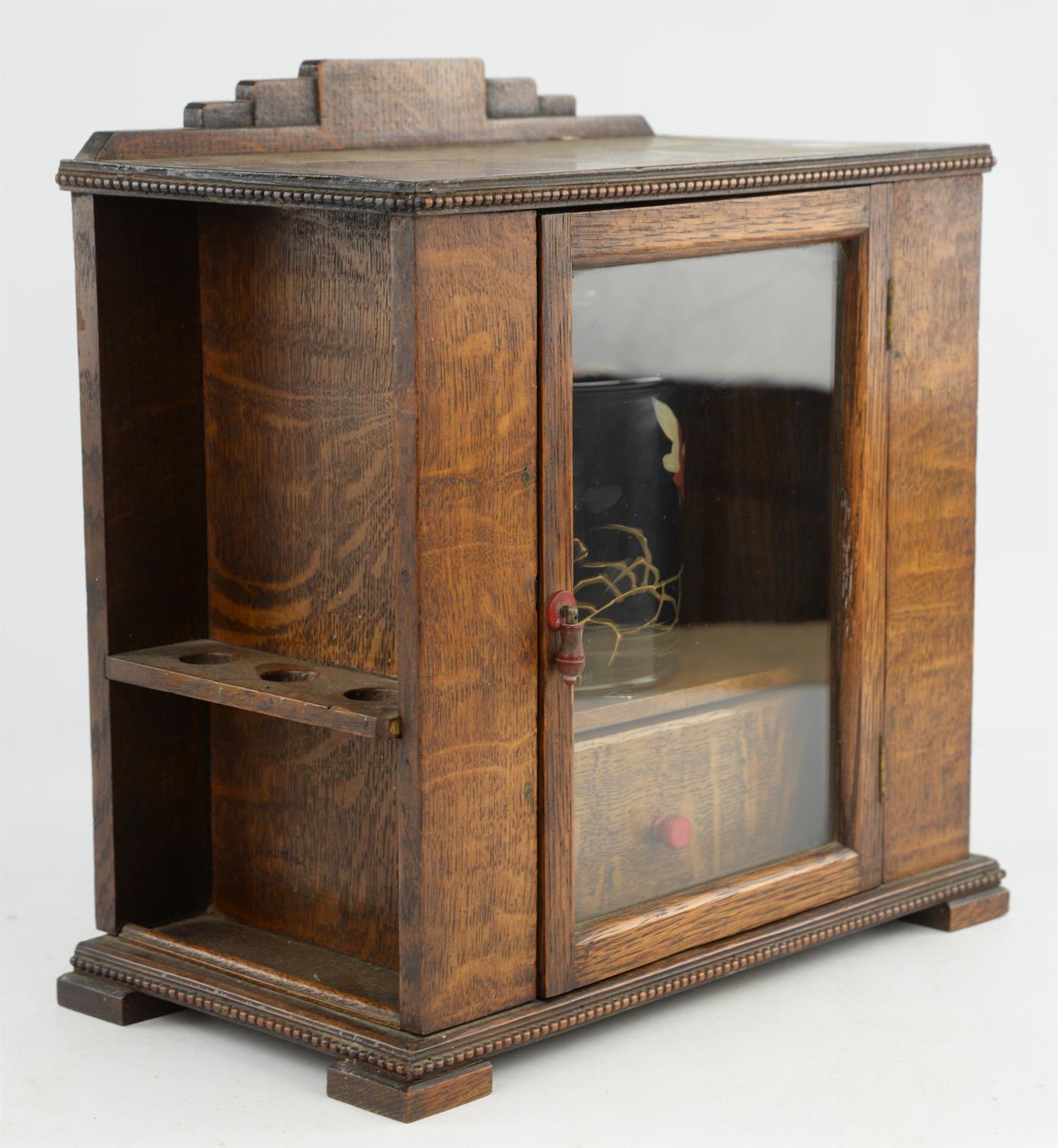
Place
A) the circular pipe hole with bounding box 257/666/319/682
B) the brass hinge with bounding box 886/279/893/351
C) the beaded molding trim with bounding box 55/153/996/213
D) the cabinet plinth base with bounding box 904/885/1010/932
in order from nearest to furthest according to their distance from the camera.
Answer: the beaded molding trim with bounding box 55/153/996/213, the circular pipe hole with bounding box 257/666/319/682, the brass hinge with bounding box 886/279/893/351, the cabinet plinth base with bounding box 904/885/1010/932

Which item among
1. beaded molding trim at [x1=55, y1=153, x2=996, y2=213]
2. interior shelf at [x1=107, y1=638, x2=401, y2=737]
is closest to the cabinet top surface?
beaded molding trim at [x1=55, y1=153, x2=996, y2=213]

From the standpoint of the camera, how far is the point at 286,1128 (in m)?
2.23

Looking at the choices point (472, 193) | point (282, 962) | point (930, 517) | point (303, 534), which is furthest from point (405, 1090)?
point (930, 517)

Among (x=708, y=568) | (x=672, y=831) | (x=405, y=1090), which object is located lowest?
(x=405, y=1090)

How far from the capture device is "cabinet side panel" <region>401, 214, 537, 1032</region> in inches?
85.6

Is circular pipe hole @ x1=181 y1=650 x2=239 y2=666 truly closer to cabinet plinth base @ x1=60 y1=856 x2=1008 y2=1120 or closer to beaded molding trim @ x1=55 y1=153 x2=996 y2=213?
cabinet plinth base @ x1=60 y1=856 x2=1008 y2=1120

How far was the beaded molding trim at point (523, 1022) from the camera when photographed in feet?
7.41

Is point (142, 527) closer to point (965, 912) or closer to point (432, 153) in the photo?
point (432, 153)

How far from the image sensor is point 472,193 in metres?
2.15

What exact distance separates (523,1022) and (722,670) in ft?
1.49

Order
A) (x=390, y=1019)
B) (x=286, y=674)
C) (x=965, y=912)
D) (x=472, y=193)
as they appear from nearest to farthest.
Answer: (x=472, y=193), (x=390, y=1019), (x=286, y=674), (x=965, y=912)

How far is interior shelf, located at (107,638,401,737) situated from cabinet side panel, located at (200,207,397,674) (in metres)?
0.02

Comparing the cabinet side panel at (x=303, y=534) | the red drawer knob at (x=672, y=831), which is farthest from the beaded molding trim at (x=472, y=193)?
the red drawer knob at (x=672, y=831)

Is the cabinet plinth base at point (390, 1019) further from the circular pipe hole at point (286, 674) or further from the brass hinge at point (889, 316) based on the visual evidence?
the brass hinge at point (889, 316)
